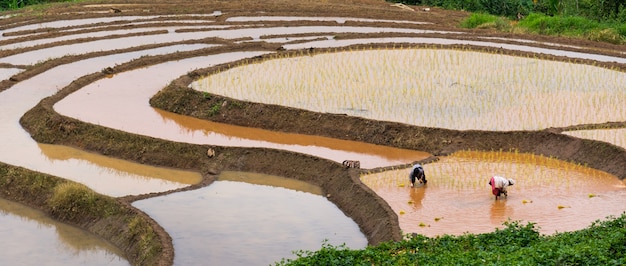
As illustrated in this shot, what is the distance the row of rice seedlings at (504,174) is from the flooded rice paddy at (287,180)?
0.03 metres

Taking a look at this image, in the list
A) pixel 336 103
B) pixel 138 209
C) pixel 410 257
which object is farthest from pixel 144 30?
pixel 410 257

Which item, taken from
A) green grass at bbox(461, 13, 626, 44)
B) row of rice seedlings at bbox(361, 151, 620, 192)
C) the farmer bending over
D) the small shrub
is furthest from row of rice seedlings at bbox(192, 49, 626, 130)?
green grass at bbox(461, 13, 626, 44)

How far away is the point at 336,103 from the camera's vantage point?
1802cm

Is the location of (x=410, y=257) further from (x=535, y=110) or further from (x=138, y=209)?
(x=535, y=110)

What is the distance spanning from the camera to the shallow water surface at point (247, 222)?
470 inches

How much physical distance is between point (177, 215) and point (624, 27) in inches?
635

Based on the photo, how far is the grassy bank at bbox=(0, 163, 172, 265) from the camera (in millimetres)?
12117

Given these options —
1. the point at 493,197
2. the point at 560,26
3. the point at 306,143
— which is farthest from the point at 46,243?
the point at 560,26

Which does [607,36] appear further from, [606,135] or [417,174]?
[417,174]

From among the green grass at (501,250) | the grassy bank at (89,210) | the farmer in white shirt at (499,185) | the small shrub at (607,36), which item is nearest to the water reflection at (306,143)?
the farmer in white shirt at (499,185)

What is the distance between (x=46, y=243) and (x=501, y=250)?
19.8ft

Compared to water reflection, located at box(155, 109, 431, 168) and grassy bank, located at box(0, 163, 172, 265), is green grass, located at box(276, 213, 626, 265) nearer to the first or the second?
grassy bank, located at box(0, 163, 172, 265)

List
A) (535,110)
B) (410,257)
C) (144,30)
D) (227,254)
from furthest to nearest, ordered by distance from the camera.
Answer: (144,30) → (535,110) → (227,254) → (410,257)

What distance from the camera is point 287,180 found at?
1514cm
